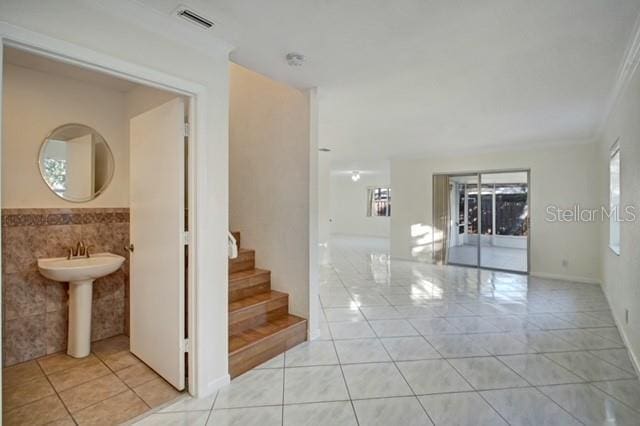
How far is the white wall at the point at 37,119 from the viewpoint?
261cm

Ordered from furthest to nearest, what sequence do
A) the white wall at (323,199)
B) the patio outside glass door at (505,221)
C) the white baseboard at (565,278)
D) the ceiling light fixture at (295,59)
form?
the white wall at (323,199), the patio outside glass door at (505,221), the white baseboard at (565,278), the ceiling light fixture at (295,59)

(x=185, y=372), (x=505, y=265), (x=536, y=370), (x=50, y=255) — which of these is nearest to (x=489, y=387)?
(x=536, y=370)

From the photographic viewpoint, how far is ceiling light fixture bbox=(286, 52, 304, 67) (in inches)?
96.8

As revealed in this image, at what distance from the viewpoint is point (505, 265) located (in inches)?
255

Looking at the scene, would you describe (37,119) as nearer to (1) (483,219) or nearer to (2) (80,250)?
(2) (80,250)

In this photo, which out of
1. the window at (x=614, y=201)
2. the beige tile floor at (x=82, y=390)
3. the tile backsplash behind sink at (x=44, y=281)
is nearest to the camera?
the beige tile floor at (x=82, y=390)

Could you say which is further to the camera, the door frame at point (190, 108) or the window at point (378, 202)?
the window at point (378, 202)

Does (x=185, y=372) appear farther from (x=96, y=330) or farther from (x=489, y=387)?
(x=489, y=387)

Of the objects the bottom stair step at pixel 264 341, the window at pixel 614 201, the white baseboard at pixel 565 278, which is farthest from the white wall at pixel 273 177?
the white baseboard at pixel 565 278

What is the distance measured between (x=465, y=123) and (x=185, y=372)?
4.40m

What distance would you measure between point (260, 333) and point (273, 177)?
1.56 metres

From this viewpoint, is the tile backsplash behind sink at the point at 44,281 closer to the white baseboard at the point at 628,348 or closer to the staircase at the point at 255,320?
the staircase at the point at 255,320

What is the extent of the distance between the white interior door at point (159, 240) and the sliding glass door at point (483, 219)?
6.04 m

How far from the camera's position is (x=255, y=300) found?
10.3ft
